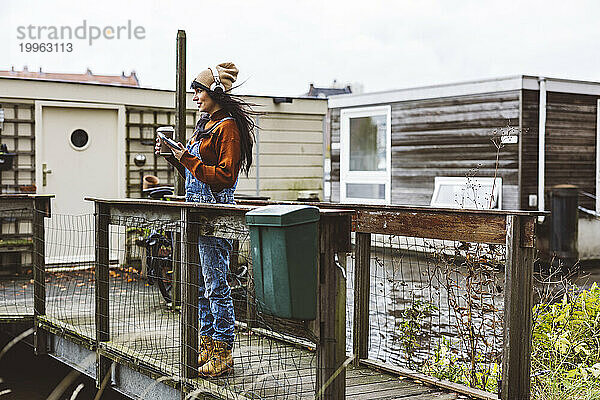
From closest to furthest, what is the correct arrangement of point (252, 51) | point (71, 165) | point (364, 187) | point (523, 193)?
1. point (71, 165)
2. point (523, 193)
3. point (364, 187)
4. point (252, 51)

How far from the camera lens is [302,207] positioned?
3.37 m

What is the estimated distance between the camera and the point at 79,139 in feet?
36.8

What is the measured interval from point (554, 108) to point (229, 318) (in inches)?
414

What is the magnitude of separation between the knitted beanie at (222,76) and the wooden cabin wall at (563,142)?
9.40m

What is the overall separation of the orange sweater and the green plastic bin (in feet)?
3.30

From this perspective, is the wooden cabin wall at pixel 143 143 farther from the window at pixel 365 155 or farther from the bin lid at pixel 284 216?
the bin lid at pixel 284 216

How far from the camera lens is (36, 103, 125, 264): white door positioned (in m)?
10.9

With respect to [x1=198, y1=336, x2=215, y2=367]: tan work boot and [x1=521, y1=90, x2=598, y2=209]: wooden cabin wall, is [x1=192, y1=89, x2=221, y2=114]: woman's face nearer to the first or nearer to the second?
[x1=198, y1=336, x2=215, y2=367]: tan work boot

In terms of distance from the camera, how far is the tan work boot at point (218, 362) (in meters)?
4.53

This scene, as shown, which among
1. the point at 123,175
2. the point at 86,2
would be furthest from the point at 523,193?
the point at 86,2

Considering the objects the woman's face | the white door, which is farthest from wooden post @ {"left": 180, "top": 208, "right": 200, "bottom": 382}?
the white door

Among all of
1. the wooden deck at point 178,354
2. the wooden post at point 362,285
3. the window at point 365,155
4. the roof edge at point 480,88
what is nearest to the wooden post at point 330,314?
the wooden deck at point 178,354

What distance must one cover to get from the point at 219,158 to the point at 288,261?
1.30m

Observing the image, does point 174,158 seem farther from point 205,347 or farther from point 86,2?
point 86,2
